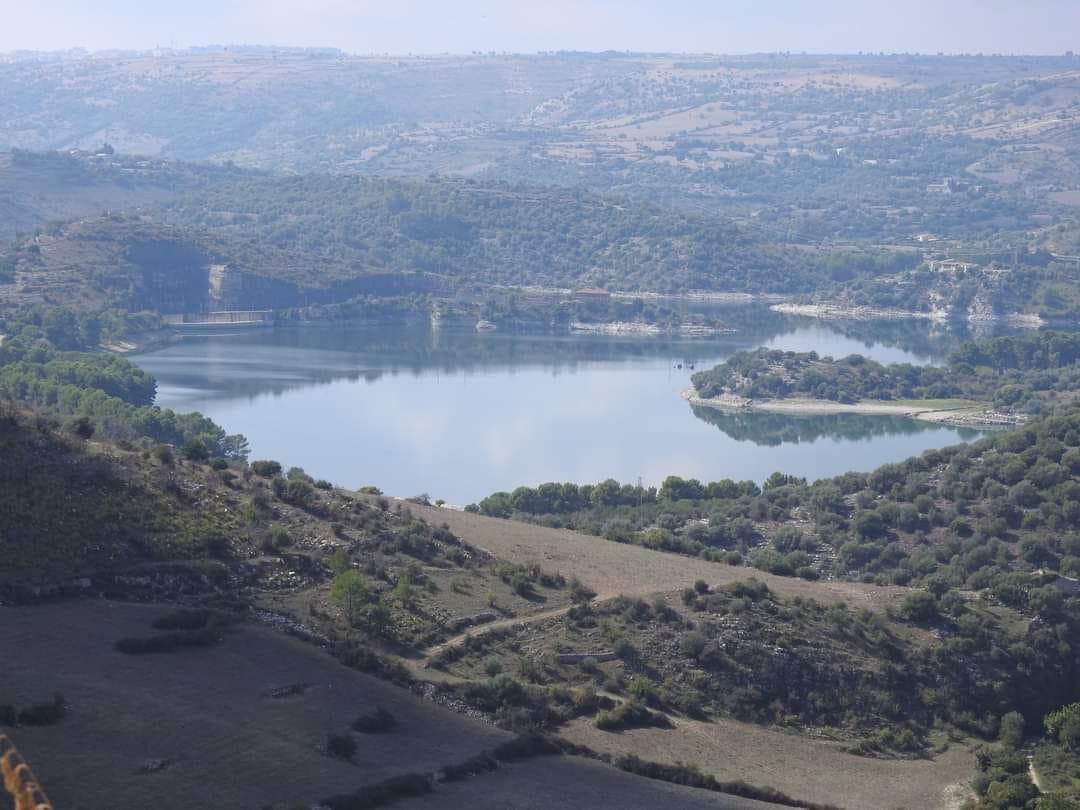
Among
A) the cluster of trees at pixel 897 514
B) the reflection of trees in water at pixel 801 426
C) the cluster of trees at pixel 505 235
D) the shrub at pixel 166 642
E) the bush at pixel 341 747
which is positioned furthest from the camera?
the cluster of trees at pixel 505 235

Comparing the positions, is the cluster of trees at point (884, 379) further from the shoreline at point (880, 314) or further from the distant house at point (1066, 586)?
the distant house at point (1066, 586)

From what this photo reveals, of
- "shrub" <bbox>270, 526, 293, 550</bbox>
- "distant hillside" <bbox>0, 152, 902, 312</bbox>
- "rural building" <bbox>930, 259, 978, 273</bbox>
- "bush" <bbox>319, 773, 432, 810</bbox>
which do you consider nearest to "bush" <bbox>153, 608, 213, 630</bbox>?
"shrub" <bbox>270, 526, 293, 550</bbox>

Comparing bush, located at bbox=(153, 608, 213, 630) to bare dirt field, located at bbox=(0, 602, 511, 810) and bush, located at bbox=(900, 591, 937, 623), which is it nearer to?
bare dirt field, located at bbox=(0, 602, 511, 810)

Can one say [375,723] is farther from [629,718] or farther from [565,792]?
[629,718]

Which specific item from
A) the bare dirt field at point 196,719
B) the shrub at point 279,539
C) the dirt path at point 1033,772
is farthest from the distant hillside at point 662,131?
the bare dirt field at point 196,719

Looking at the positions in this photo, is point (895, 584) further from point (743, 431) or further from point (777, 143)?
point (777, 143)

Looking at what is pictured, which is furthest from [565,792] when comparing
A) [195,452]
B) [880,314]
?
[880,314]
